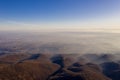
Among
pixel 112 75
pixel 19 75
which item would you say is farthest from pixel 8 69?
pixel 112 75

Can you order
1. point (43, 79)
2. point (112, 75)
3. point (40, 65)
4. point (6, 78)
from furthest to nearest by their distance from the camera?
point (40, 65), point (112, 75), point (43, 79), point (6, 78)

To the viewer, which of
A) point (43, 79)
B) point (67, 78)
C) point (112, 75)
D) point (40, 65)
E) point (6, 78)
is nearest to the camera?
point (6, 78)

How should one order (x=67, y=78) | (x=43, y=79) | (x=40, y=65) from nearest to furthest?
(x=67, y=78), (x=43, y=79), (x=40, y=65)

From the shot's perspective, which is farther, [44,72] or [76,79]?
[44,72]

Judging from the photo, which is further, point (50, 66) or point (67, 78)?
point (50, 66)

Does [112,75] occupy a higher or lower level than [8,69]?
lower

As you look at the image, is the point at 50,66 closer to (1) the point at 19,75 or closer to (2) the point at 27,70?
(2) the point at 27,70

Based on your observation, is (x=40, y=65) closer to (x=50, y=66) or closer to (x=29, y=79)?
(x=50, y=66)

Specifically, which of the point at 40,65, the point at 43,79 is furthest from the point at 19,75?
the point at 40,65

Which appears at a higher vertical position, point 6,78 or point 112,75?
point 6,78
